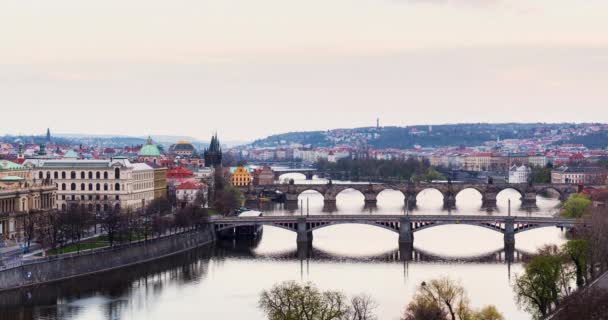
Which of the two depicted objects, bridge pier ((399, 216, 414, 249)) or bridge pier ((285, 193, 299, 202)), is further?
bridge pier ((285, 193, 299, 202))

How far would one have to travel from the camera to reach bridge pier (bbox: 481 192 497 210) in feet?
274

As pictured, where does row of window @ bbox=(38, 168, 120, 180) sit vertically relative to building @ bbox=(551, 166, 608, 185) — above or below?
above

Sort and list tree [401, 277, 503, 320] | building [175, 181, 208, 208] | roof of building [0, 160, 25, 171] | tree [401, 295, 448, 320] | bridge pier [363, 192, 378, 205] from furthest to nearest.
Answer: bridge pier [363, 192, 378, 205] → building [175, 181, 208, 208] → roof of building [0, 160, 25, 171] → tree [401, 295, 448, 320] → tree [401, 277, 503, 320]

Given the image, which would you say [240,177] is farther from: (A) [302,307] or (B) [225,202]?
(A) [302,307]

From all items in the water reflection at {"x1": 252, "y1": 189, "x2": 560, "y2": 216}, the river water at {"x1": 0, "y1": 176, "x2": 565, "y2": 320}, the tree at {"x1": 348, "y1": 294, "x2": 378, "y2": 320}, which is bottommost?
the river water at {"x1": 0, "y1": 176, "x2": 565, "y2": 320}

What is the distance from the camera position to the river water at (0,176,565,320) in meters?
37.8

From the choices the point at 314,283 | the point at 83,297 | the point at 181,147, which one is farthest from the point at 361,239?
the point at 181,147

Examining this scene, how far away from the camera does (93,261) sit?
44594 mm

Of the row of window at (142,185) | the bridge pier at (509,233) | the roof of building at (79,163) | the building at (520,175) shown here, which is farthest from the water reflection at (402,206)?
the building at (520,175)

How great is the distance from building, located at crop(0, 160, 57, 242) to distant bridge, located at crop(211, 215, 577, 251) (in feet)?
26.6

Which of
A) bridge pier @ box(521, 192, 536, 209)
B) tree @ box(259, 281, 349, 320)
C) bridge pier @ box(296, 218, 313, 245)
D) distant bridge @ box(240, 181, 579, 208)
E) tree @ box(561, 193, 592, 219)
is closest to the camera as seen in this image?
tree @ box(259, 281, 349, 320)

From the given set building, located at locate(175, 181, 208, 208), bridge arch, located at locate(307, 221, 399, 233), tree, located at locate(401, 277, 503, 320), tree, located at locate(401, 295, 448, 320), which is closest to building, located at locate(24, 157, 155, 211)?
bridge arch, located at locate(307, 221, 399, 233)

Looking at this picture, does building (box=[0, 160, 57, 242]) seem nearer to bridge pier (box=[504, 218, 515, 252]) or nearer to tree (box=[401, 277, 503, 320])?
bridge pier (box=[504, 218, 515, 252])

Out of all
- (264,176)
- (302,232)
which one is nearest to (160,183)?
(302,232)
